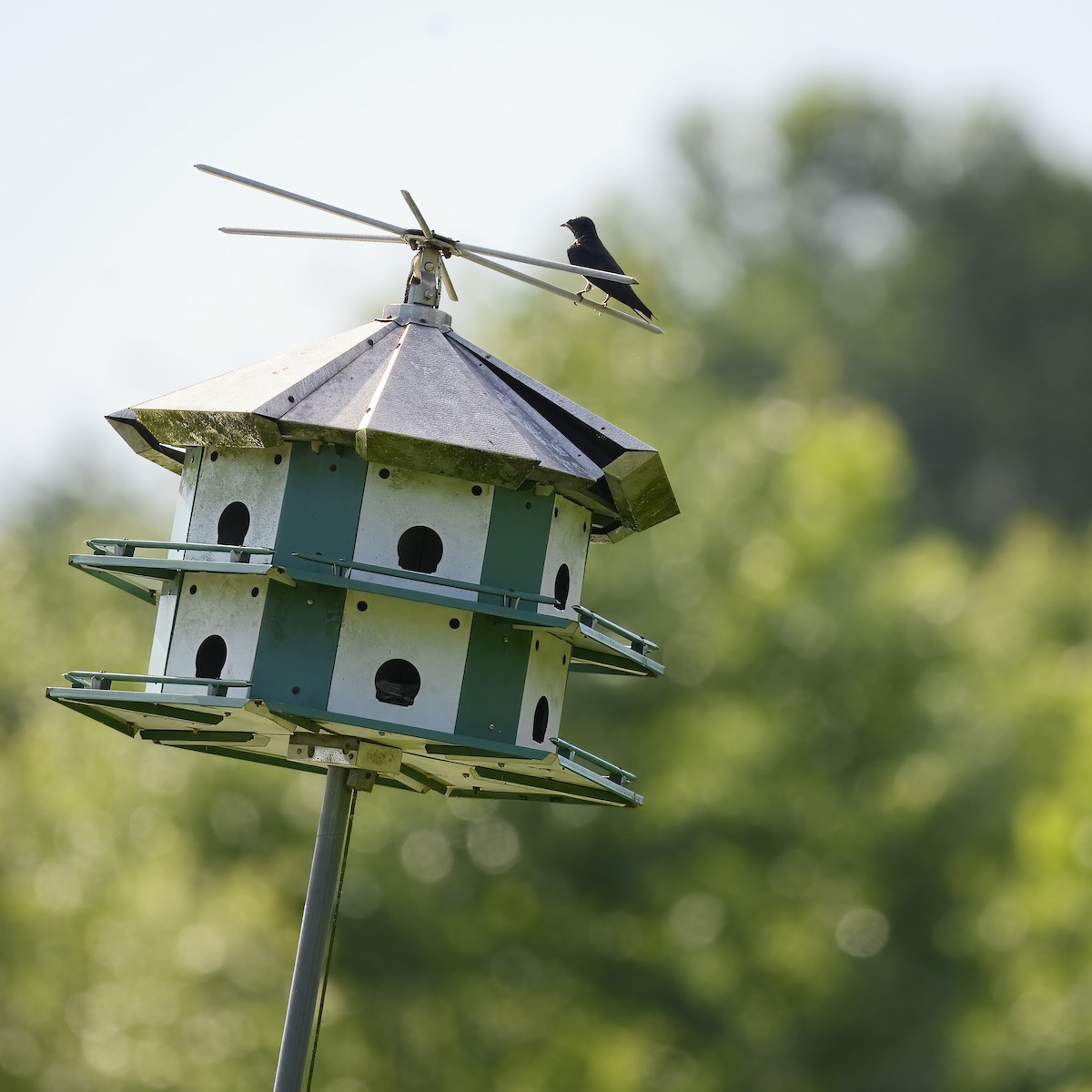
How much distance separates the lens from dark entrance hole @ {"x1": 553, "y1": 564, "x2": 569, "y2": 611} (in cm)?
697

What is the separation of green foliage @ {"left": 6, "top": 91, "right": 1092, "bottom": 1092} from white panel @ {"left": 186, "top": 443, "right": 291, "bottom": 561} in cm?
1211

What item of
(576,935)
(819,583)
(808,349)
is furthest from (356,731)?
(808,349)

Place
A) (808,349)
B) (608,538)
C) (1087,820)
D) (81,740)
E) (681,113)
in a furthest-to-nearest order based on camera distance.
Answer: (681,113)
(808,349)
(1087,820)
(81,740)
(608,538)

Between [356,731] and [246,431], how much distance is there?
1.08 m

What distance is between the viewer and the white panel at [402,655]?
21.1ft

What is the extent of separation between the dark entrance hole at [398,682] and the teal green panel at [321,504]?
1.32ft

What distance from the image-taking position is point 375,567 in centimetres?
629

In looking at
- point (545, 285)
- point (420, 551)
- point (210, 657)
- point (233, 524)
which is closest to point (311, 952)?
point (210, 657)

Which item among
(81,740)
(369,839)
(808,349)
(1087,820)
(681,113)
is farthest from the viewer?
(681,113)

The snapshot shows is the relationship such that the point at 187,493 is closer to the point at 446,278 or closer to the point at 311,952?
the point at 446,278

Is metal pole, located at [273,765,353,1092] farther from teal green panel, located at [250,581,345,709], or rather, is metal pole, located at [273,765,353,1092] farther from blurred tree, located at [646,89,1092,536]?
blurred tree, located at [646,89,1092,536]

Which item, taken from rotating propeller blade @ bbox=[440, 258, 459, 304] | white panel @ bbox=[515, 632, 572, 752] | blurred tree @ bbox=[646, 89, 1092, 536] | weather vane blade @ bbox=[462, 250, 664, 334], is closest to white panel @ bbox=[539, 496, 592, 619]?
white panel @ bbox=[515, 632, 572, 752]

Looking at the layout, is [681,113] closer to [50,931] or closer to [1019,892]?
[1019,892]

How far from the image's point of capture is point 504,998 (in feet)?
64.9
